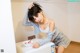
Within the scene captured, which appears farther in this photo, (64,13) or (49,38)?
(64,13)

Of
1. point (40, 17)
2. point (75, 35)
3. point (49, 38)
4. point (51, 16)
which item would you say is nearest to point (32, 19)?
point (40, 17)

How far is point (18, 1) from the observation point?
177cm

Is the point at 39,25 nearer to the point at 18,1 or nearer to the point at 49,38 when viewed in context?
the point at 49,38

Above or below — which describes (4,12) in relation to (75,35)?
above

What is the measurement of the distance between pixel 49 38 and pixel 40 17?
0.91 ft

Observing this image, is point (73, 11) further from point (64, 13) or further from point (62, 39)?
point (62, 39)

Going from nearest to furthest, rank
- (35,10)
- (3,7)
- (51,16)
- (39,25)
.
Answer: (3,7), (35,10), (39,25), (51,16)

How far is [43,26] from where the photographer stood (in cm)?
160

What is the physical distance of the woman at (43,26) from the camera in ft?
5.02

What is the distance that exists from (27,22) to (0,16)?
47cm

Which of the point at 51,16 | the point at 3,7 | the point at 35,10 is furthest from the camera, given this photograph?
the point at 51,16

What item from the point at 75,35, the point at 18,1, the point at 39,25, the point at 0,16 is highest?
the point at 18,1

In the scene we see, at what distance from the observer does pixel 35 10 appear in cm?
152

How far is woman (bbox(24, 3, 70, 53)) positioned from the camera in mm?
1530
